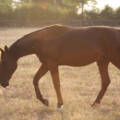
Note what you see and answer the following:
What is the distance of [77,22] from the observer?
148ft

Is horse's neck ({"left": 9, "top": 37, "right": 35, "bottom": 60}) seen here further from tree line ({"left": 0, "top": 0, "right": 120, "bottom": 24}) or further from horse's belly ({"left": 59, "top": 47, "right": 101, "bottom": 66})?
tree line ({"left": 0, "top": 0, "right": 120, "bottom": 24})

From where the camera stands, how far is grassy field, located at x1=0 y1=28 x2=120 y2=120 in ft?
23.1

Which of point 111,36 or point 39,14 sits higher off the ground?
point 111,36

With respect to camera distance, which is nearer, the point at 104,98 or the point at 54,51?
the point at 54,51

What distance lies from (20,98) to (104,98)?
1.93 metres

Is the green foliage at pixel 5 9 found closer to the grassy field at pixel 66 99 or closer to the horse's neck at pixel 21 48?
the grassy field at pixel 66 99

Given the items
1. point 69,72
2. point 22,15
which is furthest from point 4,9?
point 69,72

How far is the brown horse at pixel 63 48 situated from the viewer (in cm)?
761

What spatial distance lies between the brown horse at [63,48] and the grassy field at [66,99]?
32cm

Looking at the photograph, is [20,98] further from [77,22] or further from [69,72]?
[77,22]

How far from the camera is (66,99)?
8180 mm

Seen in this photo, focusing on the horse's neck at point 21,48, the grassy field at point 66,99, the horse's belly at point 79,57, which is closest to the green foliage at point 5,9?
the grassy field at point 66,99

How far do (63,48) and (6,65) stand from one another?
127 centimetres

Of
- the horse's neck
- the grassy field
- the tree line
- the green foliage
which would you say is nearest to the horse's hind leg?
the grassy field
